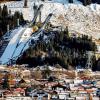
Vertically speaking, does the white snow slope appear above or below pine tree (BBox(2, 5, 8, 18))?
below

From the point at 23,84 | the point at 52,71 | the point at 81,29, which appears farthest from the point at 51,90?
the point at 81,29

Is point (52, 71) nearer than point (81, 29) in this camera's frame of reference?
Yes

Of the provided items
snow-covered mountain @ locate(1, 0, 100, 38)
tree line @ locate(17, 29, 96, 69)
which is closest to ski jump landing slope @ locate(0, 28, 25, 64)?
tree line @ locate(17, 29, 96, 69)

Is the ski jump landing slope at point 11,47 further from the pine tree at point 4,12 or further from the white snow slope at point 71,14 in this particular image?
the pine tree at point 4,12

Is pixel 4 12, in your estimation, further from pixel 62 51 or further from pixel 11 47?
pixel 62 51

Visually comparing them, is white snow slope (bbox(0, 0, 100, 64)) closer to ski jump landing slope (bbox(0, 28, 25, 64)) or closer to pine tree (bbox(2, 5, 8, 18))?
ski jump landing slope (bbox(0, 28, 25, 64))

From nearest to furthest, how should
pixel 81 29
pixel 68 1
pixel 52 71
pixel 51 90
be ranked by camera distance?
1. pixel 51 90
2. pixel 52 71
3. pixel 81 29
4. pixel 68 1

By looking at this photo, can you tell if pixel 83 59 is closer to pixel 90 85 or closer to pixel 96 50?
pixel 96 50

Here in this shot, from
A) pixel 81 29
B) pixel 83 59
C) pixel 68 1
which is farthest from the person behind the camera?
pixel 68 1
